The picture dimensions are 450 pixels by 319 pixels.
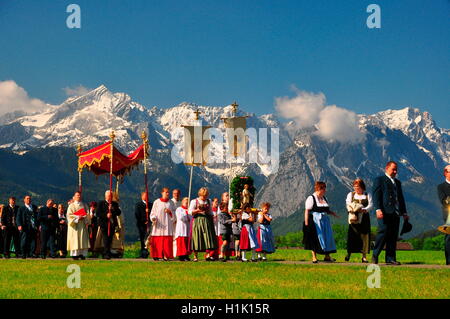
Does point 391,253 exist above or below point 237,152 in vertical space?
below

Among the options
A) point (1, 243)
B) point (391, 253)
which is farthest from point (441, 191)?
point (1, 243)

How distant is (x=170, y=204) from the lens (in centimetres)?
2547

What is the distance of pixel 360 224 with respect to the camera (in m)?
22.5

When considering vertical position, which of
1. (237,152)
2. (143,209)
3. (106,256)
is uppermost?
(237,152)

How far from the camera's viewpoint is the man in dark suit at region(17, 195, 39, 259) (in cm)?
2859

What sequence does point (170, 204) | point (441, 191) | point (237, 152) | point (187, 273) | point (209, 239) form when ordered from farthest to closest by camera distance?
1. point (237, 152)
2. point (170, 204)
3. point (209, 239)
4. point (441, 191)
5. point (187, 273)

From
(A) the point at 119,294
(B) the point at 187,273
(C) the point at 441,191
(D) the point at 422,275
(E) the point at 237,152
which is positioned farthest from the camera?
(E) the point at 237,152

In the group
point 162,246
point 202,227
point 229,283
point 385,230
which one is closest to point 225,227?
point 202,227

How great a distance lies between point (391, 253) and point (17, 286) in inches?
406

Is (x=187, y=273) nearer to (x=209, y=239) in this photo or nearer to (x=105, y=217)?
(x=209, y=239)

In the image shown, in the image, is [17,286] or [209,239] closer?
[17,286]

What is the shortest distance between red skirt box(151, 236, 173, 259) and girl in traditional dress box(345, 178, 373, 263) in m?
6.46

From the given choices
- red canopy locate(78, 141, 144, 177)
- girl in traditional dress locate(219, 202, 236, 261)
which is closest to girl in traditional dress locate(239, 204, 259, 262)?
girl in traditional dress locate(219, 202, 236, 261)

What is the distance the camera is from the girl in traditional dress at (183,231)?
24.4 metres
